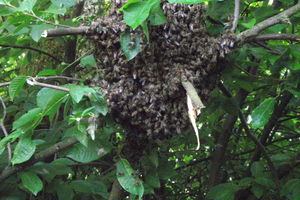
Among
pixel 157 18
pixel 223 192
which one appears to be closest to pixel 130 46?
pixel 157 18

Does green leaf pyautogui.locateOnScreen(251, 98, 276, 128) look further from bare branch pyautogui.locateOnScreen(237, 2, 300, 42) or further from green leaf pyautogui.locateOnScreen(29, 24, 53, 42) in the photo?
green leaf pyautogui.locateOnScreen(29, 24, 53, 42)

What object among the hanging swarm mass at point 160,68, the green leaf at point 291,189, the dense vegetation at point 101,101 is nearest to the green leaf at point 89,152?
the dense vegetation at point 101,101

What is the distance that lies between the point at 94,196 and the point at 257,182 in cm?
83

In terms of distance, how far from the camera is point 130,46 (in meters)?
1.24

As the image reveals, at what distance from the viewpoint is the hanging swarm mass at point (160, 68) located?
1.24 meters

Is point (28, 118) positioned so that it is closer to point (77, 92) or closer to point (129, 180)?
point (77, 92)

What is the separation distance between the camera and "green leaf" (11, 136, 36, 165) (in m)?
1.18

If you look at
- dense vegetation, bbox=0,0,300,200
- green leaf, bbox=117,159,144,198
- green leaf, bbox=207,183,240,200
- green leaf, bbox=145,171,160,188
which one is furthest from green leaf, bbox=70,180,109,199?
green leaf, bbox=207,183,240,200

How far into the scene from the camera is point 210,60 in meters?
1.29

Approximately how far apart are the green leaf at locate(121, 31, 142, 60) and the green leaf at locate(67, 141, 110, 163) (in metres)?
0.37

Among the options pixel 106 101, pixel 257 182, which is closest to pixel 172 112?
pixel 106 101

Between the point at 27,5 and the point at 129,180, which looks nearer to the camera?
the point at 27,5

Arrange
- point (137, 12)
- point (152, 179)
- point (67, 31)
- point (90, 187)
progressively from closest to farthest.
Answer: point (137, 12) < point (67, 31) < point (152, 179) < point (90, 187)

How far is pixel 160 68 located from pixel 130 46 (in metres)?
0.13
